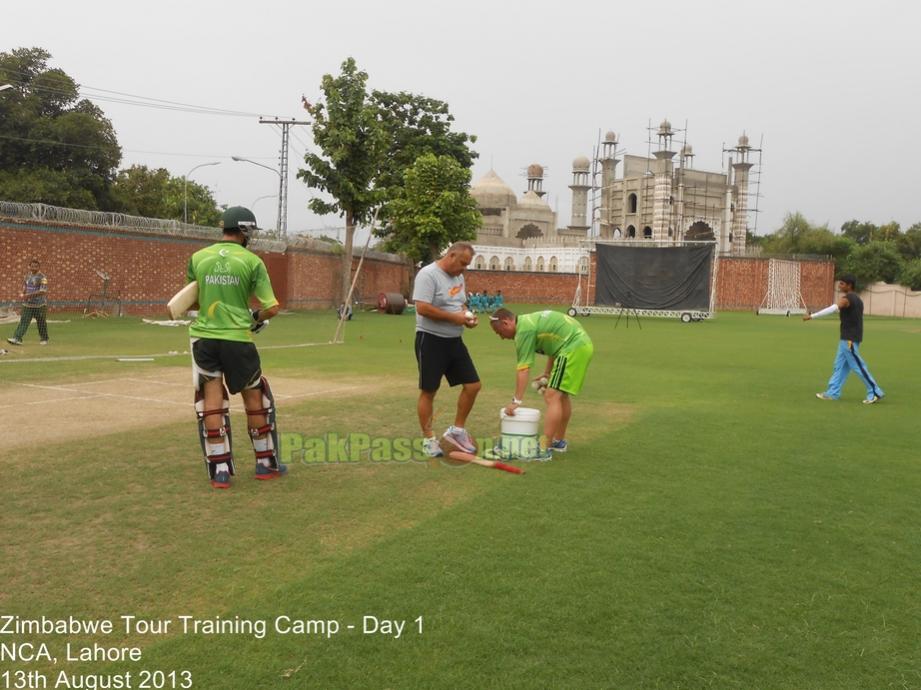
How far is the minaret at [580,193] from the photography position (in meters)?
92.4

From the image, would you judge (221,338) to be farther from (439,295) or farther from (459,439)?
(459,439)

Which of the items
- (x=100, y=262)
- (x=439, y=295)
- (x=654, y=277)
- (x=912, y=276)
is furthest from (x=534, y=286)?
(x=439, y=295)

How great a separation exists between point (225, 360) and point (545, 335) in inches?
109

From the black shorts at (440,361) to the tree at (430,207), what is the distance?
31.0 metres

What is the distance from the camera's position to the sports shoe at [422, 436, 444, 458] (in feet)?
23.3

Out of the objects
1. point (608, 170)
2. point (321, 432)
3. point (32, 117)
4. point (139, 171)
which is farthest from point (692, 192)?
point (321, 432)

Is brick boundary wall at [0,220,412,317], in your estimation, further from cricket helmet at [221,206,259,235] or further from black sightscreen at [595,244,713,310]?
cricket helmet at [221,206,259,235]

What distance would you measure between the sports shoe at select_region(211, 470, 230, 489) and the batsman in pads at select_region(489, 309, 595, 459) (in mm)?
2431

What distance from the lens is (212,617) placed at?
144 inches

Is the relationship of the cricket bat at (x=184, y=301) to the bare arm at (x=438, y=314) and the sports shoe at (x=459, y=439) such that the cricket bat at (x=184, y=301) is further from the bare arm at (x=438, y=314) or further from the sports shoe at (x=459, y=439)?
the sports shoe at (x=459, y=439)

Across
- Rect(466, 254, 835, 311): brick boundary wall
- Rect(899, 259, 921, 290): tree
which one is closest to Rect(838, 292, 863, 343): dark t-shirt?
Rect(466, 254, 835, 311): brick boundary wall

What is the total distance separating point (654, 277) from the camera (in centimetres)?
A: 3803
